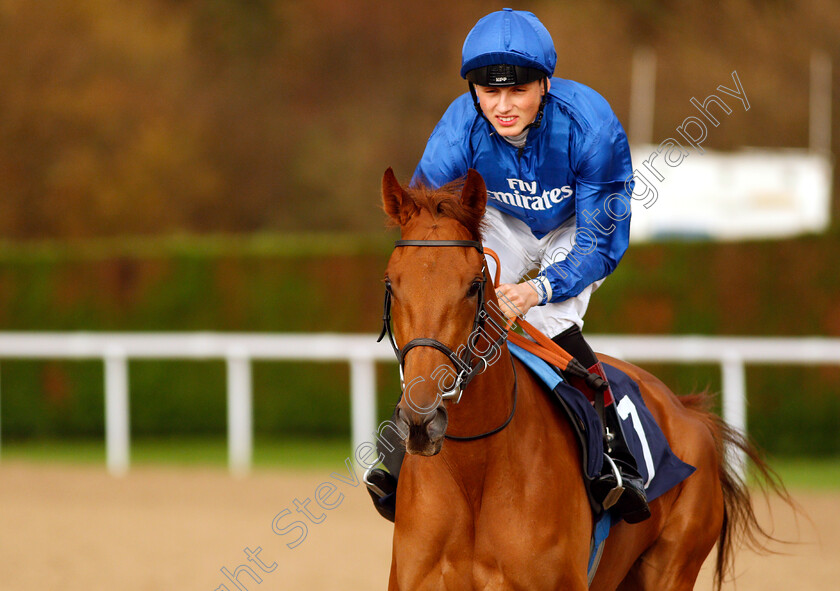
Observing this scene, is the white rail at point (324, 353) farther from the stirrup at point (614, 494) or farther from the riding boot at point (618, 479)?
the stirrup at point (614, 494)

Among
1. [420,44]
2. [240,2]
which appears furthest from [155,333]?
[240,2]

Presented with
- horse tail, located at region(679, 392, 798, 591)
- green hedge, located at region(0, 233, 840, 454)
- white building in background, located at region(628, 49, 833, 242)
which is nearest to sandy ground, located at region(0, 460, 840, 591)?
horse tail, located at region(679, 392, 798, 591)

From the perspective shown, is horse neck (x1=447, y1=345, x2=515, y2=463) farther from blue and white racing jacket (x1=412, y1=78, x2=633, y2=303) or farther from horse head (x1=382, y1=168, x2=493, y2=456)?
blue and white racing jacket (x1=412, y1=78, x2=633, y2=303)

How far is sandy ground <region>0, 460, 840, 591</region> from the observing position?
5.86m

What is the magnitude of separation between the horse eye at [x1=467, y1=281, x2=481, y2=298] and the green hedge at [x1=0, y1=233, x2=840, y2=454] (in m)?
7.17

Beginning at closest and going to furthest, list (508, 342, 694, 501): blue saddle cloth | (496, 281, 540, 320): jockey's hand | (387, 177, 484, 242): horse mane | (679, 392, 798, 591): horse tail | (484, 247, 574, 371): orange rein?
1. (387, 177, 484, 242): horse mane
2. (496, 281, 540, 320): jockey's hand
3. (508, 342, 694, 501): blue saddle cloth
4. (484, 247, 574, 371): orange rein
5. (679, 392, 798, 591): horse tail

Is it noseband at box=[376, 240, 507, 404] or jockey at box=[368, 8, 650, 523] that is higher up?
jockey at box=[368, 8, 650, 523]

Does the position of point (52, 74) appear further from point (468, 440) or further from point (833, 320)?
point (468, 440)

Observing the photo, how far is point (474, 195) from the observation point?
2793mm

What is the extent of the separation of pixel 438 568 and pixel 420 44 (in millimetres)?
19874

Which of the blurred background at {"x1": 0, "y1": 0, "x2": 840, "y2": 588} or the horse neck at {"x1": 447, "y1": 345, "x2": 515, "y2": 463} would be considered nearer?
the horse neck at {"x1": 447, "y1": 345, "x2": 515, "y2": 463}

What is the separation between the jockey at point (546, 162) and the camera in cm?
311

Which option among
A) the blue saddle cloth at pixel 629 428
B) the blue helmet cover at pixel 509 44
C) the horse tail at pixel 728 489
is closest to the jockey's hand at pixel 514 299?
the blue saddle cloth at pixel 629 428

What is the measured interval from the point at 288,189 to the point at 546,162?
18282mm
